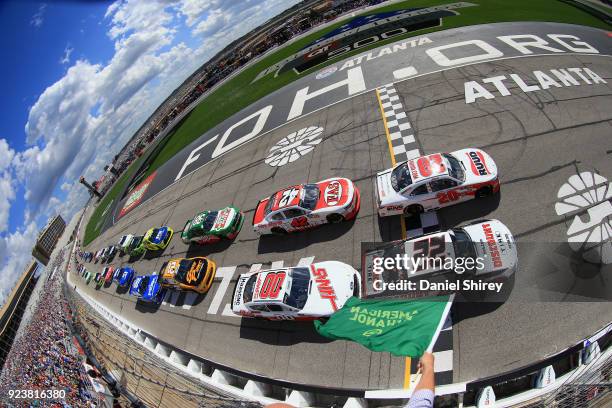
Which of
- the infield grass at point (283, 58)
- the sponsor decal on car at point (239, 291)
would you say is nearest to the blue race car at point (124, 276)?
the sponsor decal on car at point (239, 291)

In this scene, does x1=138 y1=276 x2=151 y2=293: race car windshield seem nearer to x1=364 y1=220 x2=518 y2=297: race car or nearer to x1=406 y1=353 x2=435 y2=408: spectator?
x1=364 y1=220 x2=518 y2=297: race car

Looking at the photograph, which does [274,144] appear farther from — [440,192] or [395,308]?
[395,308]

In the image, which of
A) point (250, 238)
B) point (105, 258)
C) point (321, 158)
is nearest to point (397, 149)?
point (321, 158)

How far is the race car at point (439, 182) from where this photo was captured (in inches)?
453

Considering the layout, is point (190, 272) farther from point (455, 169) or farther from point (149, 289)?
point (455, 169)

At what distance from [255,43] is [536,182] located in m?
55.5

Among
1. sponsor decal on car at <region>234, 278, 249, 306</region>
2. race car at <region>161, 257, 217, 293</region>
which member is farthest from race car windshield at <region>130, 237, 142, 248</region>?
sponsor decal on car at <region>234, 278, 249, 306</region>

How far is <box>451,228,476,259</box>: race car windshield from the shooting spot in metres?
9.31

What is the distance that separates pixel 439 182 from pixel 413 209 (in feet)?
5.03

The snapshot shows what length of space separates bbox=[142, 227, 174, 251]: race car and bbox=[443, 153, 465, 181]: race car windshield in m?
19.9

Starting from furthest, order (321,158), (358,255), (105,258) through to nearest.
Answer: (105,258), (321,158), (358,255)

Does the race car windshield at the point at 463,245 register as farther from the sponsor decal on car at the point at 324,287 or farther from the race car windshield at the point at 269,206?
the race car windshield at the point at 269,206

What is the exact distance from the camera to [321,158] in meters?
18.5

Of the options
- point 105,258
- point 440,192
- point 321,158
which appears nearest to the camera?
point 440,192
